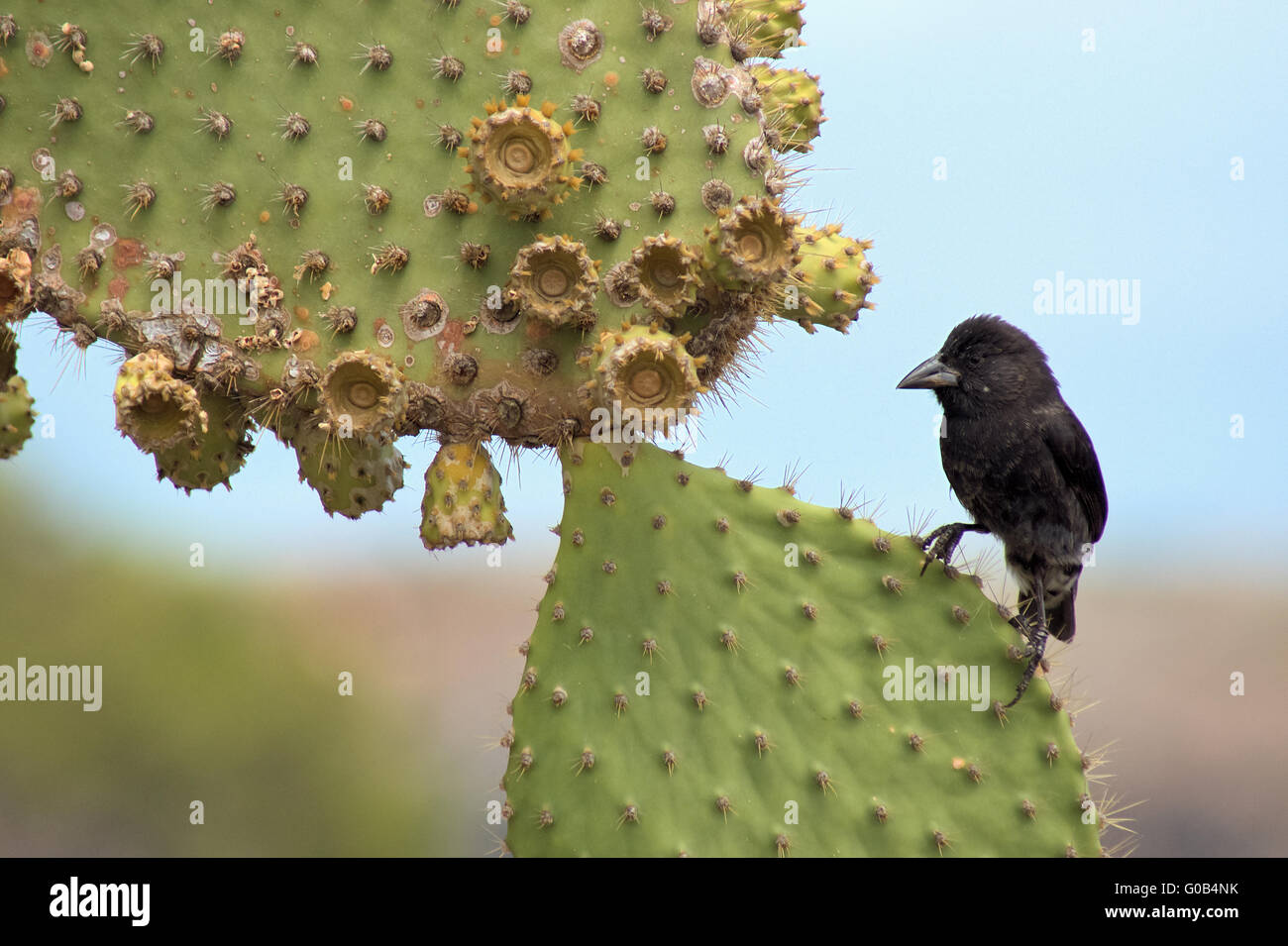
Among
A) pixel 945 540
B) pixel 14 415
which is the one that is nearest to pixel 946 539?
pixel 945 540

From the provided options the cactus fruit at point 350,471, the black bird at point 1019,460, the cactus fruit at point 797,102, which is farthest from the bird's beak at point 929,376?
the cactus fruit at point 350,471

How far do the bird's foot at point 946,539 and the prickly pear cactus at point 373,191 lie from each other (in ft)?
1.40

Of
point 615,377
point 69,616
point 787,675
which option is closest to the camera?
point 615,377

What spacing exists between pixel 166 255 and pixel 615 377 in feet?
2.47

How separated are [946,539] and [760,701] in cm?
46

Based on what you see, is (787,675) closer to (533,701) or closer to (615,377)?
(533,701)

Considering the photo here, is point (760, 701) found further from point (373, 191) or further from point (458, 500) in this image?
point (373, 191)

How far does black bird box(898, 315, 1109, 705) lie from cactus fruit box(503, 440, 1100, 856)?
0.74 ft

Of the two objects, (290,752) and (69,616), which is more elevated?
(69,616)

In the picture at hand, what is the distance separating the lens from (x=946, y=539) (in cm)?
178

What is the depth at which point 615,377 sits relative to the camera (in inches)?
55.4

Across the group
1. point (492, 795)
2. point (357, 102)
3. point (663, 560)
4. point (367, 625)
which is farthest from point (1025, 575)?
point (367, 625)

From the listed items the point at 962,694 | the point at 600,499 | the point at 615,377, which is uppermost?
the point at 615,377

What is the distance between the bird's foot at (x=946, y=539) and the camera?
172 cm
